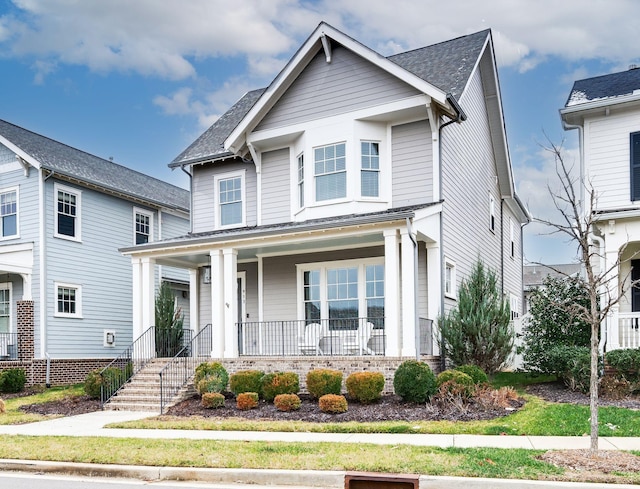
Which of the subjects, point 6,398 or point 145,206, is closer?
point 6,398

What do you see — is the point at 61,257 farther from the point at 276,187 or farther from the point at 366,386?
the point at 366,386

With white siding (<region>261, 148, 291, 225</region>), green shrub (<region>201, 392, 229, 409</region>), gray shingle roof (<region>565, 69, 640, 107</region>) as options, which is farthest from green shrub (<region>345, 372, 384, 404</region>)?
gray shingle roof (<region>565, 69, 640, 107</region>)

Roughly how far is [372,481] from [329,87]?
14.0 meters

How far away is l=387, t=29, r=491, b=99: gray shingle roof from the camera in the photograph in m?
18.1

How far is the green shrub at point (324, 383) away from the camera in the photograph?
45.4 feet

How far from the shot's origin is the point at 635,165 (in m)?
16.2

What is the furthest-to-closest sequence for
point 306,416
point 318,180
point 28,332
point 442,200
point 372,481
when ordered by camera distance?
1. point 28,332
2. point 318,180
3. point 442,200
4. point 306,416
5. point 372,481

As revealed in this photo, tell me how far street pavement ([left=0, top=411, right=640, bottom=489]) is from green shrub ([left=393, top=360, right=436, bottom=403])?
2561 mm

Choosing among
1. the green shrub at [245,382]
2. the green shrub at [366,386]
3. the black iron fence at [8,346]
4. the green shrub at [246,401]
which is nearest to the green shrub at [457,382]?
the green shrub at [366,386]

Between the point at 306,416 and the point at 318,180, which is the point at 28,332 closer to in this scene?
the point at 318,180

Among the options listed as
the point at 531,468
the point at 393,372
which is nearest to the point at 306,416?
the point at 393,372

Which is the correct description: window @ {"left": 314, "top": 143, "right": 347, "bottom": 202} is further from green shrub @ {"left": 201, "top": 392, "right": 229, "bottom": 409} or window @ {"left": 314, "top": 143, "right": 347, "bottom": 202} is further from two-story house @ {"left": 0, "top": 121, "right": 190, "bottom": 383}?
two-story house @ {"left": 0, "top": 121, "right": 190, "bottom": 383}

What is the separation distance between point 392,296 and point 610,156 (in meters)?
7.03

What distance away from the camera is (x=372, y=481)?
5.33m
